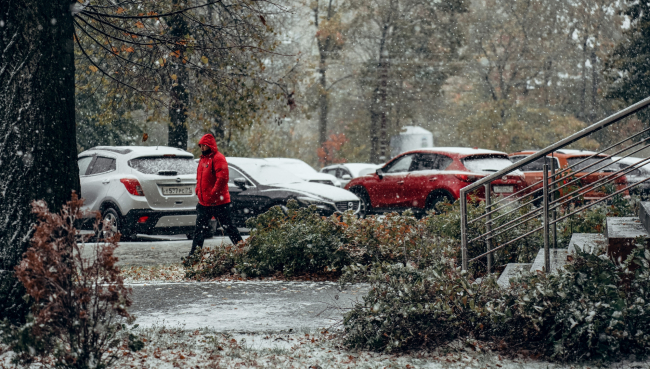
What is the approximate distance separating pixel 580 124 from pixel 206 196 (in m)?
38.2

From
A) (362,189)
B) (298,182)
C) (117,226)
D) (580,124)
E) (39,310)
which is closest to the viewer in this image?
(39,310)

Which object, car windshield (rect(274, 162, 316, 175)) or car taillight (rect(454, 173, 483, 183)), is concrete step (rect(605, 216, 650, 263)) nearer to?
car taillight (rect(454, 173, 483, 183))

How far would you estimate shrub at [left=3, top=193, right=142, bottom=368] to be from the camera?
3570mm

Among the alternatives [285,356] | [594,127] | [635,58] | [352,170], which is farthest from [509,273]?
[635,58]

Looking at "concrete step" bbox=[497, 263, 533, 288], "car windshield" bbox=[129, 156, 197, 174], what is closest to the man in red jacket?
"car windshield" bbox=[129, 156, 197, 174]

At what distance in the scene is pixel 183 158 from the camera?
12570mm

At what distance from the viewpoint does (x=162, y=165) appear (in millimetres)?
12211

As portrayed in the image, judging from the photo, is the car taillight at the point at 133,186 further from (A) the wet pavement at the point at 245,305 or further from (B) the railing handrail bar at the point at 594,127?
(B) the railing handrail bar at the point at 594,127

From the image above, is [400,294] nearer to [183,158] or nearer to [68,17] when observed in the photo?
[68,17]

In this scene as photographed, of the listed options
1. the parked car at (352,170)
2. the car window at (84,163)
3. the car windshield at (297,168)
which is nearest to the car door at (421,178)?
the car windshield at (297,168)

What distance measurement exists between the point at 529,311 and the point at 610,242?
1.17 meters

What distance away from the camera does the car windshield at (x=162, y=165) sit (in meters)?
12.1

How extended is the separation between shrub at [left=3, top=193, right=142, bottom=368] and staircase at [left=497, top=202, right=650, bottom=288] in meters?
3.01

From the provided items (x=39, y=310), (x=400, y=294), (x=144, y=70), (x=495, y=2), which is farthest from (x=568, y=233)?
(x=495, y=2)
